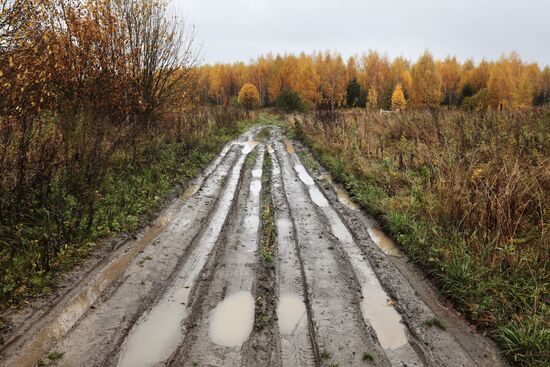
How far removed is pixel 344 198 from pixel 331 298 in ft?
14.4

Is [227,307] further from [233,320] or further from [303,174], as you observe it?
[303,174]

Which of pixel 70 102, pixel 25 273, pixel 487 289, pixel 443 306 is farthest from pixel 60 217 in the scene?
pixel 487 289

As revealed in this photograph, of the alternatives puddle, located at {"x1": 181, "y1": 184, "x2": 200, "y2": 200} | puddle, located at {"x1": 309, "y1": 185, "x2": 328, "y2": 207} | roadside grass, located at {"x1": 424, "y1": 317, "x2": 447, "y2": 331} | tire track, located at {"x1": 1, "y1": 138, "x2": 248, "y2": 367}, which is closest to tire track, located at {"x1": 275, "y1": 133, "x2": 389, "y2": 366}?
roadside grass, located at {"x1": 424, "y1": 317, "x2": 447, "y2": 331}

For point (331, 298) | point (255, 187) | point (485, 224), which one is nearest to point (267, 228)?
point (331, 298)

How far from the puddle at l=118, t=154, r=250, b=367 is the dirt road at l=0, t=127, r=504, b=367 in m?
0.01

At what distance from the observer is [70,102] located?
29.1ft

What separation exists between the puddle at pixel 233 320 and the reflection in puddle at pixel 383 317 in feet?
4.35

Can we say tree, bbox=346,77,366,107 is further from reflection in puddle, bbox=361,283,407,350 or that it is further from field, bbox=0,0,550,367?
reflection in puddle, bbox=361,283,407,350

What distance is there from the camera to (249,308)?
158 inches

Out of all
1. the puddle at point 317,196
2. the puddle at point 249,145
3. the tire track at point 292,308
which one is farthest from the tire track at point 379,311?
the puddle at point 249,145

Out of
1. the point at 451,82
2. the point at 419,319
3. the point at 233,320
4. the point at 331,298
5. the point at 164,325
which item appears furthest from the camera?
the point at 451,82

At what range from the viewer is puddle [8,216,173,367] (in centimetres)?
321

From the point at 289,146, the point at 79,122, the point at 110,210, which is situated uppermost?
the point at 79,122

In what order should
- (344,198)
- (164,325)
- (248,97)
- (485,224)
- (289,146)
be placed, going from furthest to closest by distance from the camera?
(248,97), (289,146), (344,198), (485,224), (164,325)
